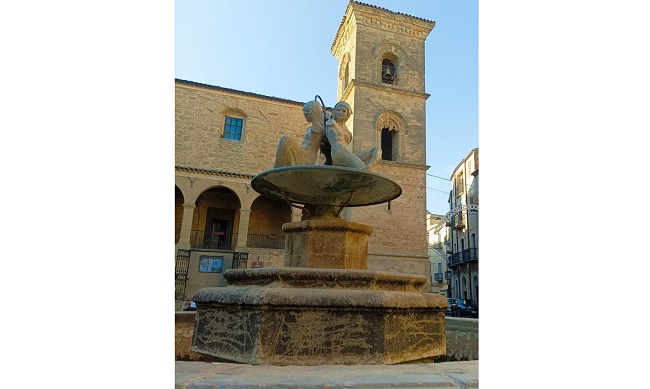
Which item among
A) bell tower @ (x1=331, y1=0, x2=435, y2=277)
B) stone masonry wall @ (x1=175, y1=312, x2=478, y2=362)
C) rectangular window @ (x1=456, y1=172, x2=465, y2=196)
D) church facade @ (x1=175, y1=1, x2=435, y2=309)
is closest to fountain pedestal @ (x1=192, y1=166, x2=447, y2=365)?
stone masonry wall @ (x1=175, y1=312, x2=478, y2=362)

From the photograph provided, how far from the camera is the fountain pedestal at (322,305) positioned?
2404mm

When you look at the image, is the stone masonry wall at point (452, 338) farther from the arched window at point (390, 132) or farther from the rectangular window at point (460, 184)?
the rectangular window at point (460, 184)

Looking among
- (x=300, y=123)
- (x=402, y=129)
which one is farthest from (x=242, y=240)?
(x=402, y=129)

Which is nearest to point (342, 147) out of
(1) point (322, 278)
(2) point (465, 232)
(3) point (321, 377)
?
(1) point (322, 278)

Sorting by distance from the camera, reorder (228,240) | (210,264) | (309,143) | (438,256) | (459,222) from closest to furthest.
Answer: (309,143), (210,264), (228,240), (459,222), (438,256)

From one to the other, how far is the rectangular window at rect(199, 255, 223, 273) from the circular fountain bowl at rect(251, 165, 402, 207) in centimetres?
1274

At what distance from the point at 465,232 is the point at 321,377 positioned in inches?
1112

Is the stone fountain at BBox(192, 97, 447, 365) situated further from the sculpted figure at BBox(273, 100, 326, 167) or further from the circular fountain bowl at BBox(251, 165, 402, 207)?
the sculpted figure at BBox(273, 100, 326, 167)

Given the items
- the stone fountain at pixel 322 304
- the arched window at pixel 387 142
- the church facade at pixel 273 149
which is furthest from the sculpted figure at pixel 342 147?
the arched window at pixel 387 142

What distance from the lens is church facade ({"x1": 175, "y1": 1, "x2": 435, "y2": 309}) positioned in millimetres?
15359

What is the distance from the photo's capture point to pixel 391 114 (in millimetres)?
16609

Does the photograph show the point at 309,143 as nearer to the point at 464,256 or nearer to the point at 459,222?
the point at 464,256

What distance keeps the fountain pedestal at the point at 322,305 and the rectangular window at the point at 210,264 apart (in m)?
13.1

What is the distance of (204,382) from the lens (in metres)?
1.53
